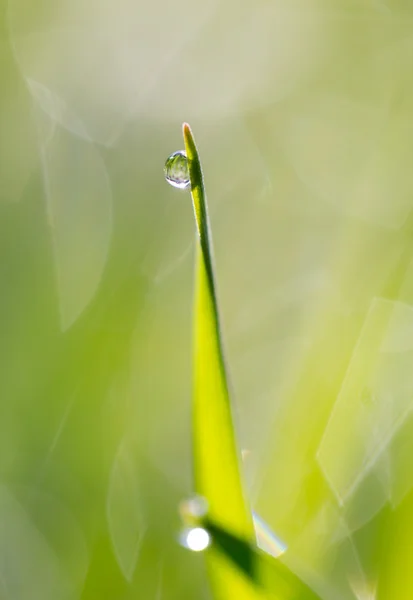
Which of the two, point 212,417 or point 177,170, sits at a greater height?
point 177,170

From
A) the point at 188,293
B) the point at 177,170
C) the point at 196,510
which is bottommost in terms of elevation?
the point at 196,510

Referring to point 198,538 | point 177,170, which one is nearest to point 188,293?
point 177,170

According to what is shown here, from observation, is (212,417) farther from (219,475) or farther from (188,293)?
(188,293)

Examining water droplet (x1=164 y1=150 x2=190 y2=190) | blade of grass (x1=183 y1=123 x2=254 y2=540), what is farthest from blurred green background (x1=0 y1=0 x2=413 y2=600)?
water droplet (x1=164 y1=150 x2=190 y2=190)

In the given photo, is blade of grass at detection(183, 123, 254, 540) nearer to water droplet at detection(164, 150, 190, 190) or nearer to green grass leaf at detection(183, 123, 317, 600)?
green grass leaf at detection(183, 123, 317, 600)

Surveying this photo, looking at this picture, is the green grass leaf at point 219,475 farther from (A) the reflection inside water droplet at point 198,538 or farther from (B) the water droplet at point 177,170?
(B) the water droplet at point 177,170

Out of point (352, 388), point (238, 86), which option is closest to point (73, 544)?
point (352, 388)

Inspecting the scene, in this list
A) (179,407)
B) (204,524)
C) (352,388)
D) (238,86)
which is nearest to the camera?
(204,524)

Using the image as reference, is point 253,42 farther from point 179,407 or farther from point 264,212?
point 179,407

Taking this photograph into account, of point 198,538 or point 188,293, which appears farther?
point 188,293
